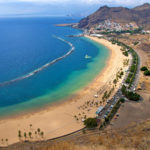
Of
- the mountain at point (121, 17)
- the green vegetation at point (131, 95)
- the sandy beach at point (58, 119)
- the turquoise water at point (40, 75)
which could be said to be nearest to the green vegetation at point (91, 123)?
the sandy beach at point (58, 119)

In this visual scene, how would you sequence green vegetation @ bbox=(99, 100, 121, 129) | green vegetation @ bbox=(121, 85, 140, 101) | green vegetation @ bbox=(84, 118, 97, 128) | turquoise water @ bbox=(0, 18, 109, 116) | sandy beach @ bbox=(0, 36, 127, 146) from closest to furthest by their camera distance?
sandy beach @ bbox=(0, 36, 127, 146) → green vegetation @ bbox=(84, 118, 97, 128) → green vegetation @ bbox=(99, 100, 121, 129) → green vegetation @ bbox=(121, 85, 140, 101) → turquoise water @ bbox=(0, 18, 109, 116)

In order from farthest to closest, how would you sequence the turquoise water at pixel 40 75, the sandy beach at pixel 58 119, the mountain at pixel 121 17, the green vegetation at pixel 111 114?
1. the mountain at pixel 121 17
2. the turquoise water at pixel 40 75
3. the green vegetation at pixel 111 114
4. the sandy beach at pixel 58 119

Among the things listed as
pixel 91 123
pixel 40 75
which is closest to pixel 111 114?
pixel 91 123

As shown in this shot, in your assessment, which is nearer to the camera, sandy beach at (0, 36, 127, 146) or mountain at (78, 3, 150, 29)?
sandy beach at (0, 36, 127, 146)

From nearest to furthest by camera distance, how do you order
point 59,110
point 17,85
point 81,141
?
point 81,141 < point 59,110 < point 17,85

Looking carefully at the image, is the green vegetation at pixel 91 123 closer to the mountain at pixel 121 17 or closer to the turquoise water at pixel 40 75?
the turquoise water at pixel 40 75

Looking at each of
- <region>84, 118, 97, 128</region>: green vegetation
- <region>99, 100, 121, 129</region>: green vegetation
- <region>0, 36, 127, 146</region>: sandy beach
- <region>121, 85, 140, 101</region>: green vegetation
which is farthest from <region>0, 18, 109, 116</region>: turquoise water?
<region>121, 85, 140, 101</region>: green vegetation

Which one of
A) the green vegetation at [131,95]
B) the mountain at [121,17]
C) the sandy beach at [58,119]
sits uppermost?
the mountain at [121,17]

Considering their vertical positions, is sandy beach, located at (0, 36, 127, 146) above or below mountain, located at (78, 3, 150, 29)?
below

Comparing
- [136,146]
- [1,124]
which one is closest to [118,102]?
[136,146]

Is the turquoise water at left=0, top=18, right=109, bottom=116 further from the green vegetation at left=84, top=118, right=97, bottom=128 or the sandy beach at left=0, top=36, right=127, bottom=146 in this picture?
the green vegetation at left=84, top=118, right=97, bottom=128

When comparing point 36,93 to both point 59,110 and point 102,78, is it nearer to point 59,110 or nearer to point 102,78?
point 59,110
